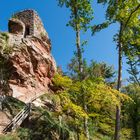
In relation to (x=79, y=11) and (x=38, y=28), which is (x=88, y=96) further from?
(x=38, y=28)

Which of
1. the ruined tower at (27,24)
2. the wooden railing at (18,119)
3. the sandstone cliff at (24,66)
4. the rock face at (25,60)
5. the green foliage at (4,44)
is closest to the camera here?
the wooden railing at (18,119)

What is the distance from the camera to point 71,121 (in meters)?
16.9

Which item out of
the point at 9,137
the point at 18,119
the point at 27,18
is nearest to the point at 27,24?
the point at 27,18

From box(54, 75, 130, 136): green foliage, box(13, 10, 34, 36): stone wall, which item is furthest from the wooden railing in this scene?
box(13, 10, 34, 36): stone wall

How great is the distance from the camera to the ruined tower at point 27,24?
29172 mm

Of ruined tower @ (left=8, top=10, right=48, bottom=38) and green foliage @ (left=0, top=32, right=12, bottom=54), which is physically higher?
ruined tower @ (left=8, top=10, right=48, bottom=38)

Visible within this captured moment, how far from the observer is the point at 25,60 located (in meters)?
26.8

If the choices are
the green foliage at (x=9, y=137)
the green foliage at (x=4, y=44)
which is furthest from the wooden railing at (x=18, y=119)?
the green foliage at (x=4, y=44)

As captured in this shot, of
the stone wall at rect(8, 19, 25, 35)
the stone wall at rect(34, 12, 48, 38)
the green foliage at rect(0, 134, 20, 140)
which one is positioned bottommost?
the green foliage at rect(0, 134, 20, 140)

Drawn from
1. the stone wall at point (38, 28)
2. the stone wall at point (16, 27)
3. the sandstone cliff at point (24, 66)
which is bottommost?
the sandstone cliff at point (24, 66)

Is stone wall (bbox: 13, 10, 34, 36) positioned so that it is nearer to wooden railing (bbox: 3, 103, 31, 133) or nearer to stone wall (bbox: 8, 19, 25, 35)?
stone wall (bbox: 8, 19, 25, 35)

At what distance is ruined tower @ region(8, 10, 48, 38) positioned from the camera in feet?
95.7

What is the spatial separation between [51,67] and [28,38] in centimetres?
334

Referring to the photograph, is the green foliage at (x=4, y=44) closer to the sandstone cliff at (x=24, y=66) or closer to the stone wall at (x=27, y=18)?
the sandstone cliff at (x=24, y=66)
